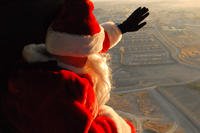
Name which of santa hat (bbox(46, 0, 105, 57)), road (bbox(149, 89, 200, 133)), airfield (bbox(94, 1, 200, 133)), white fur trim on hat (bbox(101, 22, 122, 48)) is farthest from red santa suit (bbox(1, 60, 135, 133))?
road (bbox(149, 89, 200, 133))

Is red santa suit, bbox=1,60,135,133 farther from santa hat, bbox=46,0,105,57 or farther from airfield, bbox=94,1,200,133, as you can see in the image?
airfield, bbox=94,1,200,133

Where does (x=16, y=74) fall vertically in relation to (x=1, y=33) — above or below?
below

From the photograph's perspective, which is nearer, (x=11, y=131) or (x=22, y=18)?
(x=22, y=18)

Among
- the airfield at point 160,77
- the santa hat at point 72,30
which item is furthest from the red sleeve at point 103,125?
the airfield at point 160,77

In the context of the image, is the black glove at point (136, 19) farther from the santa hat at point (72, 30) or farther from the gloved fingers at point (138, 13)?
the santa hat at point (72, 30)

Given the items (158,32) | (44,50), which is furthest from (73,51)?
(158,32)

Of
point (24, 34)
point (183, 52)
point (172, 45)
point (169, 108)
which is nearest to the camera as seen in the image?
point (24, 34)

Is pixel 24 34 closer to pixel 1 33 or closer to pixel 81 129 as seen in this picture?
pixel 1 33
